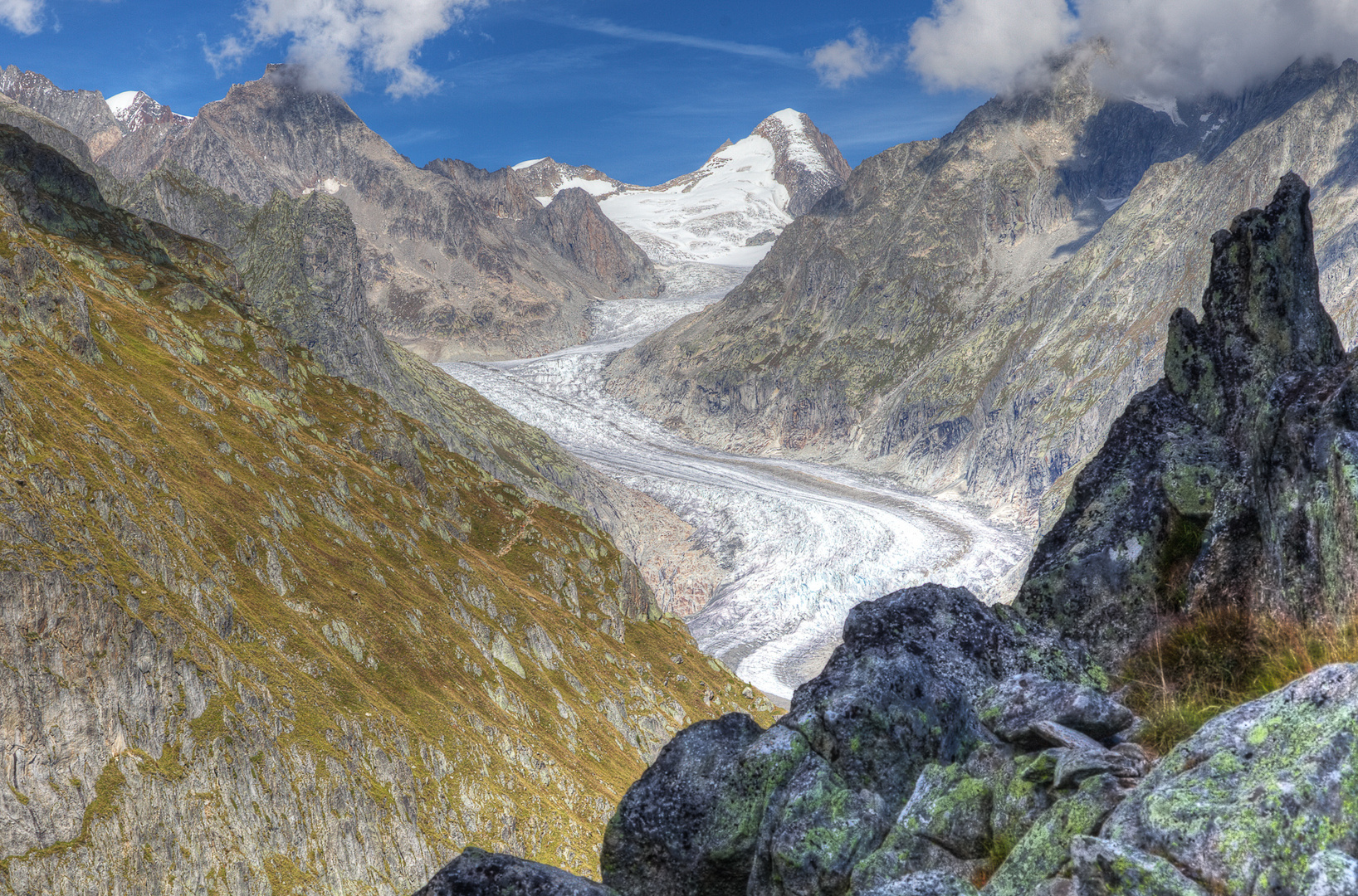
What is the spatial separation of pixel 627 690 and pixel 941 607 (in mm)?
48304

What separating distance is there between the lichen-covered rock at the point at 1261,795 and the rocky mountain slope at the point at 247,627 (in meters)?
29.9

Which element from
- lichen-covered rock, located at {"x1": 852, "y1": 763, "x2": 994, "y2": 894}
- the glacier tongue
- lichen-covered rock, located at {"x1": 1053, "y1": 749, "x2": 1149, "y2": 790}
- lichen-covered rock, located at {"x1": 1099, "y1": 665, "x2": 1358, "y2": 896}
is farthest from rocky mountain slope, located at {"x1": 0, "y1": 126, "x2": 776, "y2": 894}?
lichen-covered rock, located at {"x1": 1099, "y1": 665, "x2": 1358, "y2": 896}

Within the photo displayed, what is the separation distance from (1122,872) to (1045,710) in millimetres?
2894

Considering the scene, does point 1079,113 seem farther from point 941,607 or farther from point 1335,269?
point 941,607

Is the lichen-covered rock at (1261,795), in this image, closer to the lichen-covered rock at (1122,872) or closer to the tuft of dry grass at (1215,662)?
the lichen-covered rock at (1122,872)

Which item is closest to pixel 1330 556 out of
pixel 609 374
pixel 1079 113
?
pixel 609 374

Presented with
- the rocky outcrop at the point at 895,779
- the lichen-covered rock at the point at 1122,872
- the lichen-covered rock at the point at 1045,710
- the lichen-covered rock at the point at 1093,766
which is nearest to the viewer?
the lichen-covered rock at the point at 1122,872

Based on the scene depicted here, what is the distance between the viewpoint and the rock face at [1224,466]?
30.7 ft

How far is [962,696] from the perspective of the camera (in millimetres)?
12117

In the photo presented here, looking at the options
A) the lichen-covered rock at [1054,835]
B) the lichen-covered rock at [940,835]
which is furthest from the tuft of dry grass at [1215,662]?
the lichen-covered rock at [940,835]

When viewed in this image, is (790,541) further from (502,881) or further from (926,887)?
(926,887)

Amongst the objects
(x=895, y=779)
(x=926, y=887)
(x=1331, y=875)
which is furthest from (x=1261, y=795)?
(x=895, y=779)

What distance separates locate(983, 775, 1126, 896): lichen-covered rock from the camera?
23.1ft

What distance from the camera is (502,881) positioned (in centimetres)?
952
